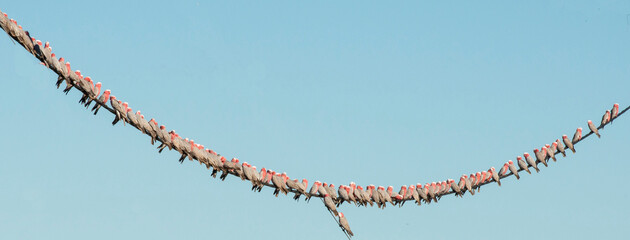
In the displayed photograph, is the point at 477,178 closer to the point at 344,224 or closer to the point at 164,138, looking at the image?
the point at 344,224

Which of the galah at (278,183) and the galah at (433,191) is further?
the galah at (433,191)

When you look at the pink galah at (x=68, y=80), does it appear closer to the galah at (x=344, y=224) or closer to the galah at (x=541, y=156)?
the galah at (x=344, y=224)

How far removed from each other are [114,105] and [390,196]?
15.9 meters

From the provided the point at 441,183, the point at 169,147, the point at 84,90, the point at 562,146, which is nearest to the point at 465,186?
the point at 441,183

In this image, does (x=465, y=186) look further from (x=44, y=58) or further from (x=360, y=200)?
(x=44, y=58)

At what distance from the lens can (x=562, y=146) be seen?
6250cm

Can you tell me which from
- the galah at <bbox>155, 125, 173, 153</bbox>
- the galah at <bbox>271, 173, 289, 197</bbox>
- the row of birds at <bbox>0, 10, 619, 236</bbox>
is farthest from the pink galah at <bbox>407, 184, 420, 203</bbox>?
the galah at <bbox>155, 125, 173, 153</bbox>

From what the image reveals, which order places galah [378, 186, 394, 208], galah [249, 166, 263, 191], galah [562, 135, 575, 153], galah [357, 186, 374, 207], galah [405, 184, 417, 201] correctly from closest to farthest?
galah [249, 166, 263, 191], galah [357, 186, 374, 207], galah [378, 186, 394, 208], galah [405, 184, 417, 201], galah [562, 135, 575, 153]

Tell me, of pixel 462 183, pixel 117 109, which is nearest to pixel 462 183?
pixel 462 183

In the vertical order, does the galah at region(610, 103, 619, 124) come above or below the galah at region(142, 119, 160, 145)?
above

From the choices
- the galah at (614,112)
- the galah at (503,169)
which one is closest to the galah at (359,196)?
the galah at (503,169)

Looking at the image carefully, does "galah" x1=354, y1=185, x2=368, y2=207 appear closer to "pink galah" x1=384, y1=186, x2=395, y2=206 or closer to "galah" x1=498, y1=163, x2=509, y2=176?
"pink galah" x1=384, y1=186, x2=395, y2=206

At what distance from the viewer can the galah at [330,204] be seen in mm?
54406

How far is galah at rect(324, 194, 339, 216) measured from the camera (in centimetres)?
5441
